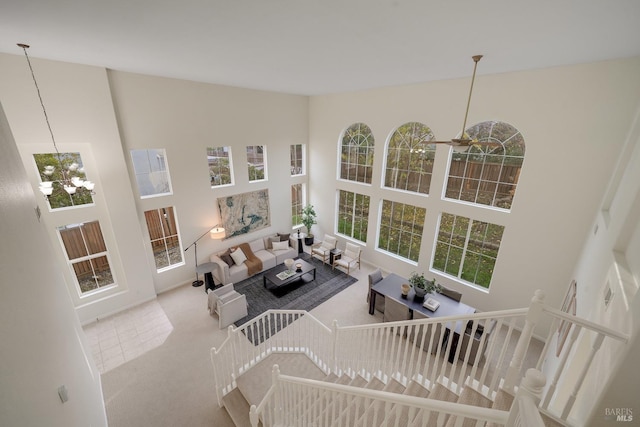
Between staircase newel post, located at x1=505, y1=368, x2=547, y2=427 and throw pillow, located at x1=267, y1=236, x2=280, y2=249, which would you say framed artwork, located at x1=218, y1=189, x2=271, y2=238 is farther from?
staircase newel post, located at x1=505, y1=368, x2=547, y2=427

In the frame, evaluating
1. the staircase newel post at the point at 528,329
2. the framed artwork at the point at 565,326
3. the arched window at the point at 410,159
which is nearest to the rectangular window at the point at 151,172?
the arched window at the point at 410,159

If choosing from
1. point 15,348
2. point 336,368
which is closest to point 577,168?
point 336,368

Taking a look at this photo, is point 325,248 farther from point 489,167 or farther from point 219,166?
point 489,167

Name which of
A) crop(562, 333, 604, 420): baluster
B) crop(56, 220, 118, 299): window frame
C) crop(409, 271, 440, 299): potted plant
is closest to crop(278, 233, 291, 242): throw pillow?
crop(56, 220, 118, 299): window frame

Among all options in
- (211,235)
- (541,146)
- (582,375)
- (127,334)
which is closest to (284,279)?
(211,235)

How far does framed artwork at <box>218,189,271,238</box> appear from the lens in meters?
7.53

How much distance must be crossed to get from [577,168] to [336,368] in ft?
17.6

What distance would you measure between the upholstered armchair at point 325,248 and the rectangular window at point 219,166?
11.5 ft

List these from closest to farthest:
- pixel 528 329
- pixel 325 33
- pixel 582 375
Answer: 1. pixel 582 375
2. pixel 528 329
3. pixel 325 33

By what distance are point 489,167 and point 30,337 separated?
7.07m

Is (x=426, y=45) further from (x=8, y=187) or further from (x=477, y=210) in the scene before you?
(x=8, y=187)

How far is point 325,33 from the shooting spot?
2.96 m

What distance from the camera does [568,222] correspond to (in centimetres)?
464

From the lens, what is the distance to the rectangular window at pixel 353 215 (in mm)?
8164
